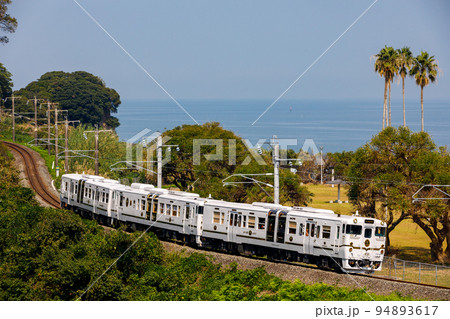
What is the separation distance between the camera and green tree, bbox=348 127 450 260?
144ft

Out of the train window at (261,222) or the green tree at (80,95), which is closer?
the train window at (261,222)

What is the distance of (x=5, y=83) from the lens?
508 ft

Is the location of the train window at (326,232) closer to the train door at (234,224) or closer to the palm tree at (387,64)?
the train door at (234,224)

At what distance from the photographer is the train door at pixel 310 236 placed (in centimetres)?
3200

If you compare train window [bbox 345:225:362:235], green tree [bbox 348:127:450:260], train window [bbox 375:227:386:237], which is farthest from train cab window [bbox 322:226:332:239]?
green tree [bbox 348:127:450:260]

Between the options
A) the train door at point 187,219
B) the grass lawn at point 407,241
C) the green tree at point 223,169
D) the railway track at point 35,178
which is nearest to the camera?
the train door at point 187,219

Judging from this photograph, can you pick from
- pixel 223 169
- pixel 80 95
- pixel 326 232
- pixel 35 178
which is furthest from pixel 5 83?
pixel 326 232

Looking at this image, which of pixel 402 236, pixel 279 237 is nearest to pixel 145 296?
pixel 279 237

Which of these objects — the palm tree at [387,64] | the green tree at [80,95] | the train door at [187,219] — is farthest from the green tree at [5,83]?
the train door at [187,219]

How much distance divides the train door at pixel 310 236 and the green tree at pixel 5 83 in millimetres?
132057

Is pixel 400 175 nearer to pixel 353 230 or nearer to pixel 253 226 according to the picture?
pixel 253 226

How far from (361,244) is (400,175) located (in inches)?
610

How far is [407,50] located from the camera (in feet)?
220
